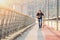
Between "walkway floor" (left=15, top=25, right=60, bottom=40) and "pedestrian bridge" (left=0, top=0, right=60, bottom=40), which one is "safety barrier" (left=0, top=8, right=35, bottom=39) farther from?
"walkway floor" (left=15, top=25, right=60, bottom=40)

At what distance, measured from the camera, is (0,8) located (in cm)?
703

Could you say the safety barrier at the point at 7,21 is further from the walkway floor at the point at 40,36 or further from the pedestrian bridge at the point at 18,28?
the walkway floor at the point at 40,36

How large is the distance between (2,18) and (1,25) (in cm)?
23

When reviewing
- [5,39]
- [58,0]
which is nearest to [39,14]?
[58,0]

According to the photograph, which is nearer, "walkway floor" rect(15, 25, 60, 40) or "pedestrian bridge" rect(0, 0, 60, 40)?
"pedestrian bridge" rect(0, 0, 60, 40)

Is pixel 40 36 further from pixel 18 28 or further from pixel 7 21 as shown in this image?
pixel 7 21

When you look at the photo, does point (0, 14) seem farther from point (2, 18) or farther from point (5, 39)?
point (5, 39)

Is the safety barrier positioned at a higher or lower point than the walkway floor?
higher

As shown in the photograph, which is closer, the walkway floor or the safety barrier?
the safety barrier

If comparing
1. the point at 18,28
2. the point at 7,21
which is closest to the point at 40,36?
the point at 18,28

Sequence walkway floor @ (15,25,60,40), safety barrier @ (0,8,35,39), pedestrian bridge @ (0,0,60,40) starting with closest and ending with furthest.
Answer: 1. safety barrier @ (0,8,35,39)
2. pedestrian bridge @ (0,0,60,40)
3. walkway floor @ (15,25,60,40)

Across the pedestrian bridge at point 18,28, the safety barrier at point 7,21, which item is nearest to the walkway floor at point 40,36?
the pedestrian bridge at point 18,28

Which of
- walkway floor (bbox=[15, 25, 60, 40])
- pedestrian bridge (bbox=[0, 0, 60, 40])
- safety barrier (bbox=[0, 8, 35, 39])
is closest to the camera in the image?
safety barrier (bbox=[0, 8, 35, 39])

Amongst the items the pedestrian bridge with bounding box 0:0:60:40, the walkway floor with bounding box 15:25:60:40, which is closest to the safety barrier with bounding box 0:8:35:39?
the pedestrian bridge with bounding box 0:0:60:40
